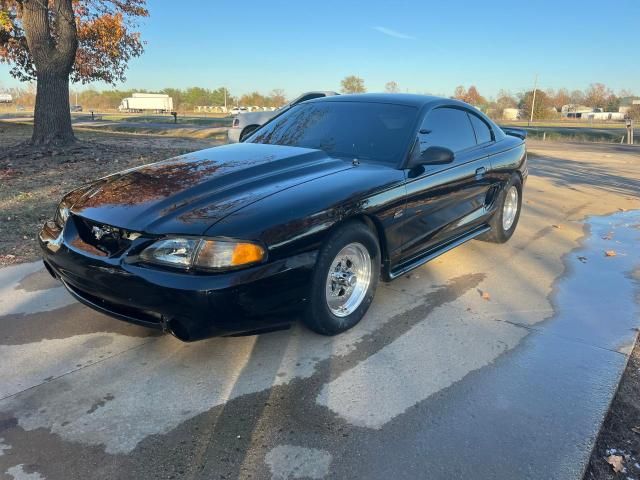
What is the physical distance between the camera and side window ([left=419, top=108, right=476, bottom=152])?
4242 millimetres

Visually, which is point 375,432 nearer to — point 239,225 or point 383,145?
point 239,225

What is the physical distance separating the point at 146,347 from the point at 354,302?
54.9 inches

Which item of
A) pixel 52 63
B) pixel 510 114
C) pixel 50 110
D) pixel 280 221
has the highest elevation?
pixel 52 63

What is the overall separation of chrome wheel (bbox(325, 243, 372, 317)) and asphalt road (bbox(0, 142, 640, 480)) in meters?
0.22

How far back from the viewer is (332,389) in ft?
9.24

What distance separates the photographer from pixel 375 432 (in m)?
2.47

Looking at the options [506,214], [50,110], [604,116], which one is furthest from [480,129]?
→ [604,116]

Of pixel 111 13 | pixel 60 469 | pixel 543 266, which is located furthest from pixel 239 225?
pixel 111 13

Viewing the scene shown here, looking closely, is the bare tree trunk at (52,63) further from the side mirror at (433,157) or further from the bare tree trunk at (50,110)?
the side mirror at (433,157)

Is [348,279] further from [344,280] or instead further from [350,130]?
[350,130]

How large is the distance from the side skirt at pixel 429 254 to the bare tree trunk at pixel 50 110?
9479mm

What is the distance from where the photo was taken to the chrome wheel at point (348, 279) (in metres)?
3.37

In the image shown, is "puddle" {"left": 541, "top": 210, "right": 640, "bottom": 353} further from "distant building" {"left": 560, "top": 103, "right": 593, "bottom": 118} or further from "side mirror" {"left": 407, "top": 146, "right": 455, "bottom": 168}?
"distant building" {"left": 560, "top": 103, "right": 593, "bottom": 118}

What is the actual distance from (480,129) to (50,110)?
9500mm
